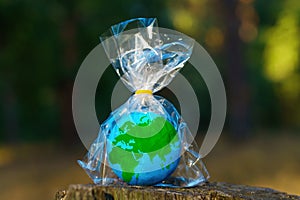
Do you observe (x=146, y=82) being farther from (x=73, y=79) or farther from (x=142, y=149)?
Answer: (x=73, y=79)

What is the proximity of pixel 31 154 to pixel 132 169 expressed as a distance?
6.96 meters

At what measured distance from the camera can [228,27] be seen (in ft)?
24.1

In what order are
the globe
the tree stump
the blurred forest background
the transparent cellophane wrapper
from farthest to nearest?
1. the blurred forest background
2. the transparent cellophane wrapper
3. the globe
4. the tree stump

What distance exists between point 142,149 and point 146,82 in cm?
28

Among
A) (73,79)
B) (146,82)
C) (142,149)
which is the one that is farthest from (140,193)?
(73,79)

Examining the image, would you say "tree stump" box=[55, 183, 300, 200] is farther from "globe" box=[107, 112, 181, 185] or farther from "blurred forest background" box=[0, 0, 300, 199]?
"blurred forest background" box=[0, 0, 300, 199]

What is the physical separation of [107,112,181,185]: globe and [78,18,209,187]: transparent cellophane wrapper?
0.9 inches

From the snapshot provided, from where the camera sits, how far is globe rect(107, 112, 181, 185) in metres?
1.74

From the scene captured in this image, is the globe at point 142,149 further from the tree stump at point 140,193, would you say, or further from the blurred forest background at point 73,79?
the blurred forest background at point 73,79

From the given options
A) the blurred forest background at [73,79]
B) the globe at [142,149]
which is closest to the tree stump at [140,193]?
the globe at [142,149]

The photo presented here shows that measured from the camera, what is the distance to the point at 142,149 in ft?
5.71

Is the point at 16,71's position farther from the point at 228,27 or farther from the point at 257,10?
the point at 257,10

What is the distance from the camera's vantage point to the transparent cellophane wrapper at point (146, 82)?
1840mm

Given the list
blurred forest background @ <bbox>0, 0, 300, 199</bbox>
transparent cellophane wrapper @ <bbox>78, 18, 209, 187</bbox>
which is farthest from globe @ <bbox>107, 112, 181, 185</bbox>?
blurred forest background @ <bbox>0, 0, 300, 199</bbox>
